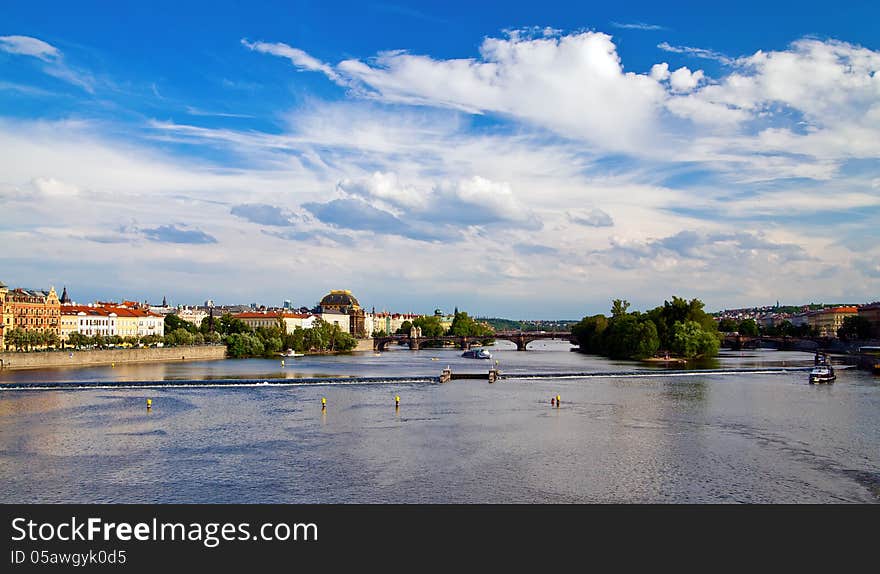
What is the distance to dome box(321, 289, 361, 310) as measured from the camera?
17338 cm

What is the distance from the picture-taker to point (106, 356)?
7112 cm

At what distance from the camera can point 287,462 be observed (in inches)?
898

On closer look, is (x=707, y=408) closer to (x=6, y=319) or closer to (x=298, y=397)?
(x=298, y=397)

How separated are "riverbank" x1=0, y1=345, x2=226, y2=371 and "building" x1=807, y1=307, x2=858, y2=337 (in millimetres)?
111953

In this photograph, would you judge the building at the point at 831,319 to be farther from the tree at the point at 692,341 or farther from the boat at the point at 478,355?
the boat at the point at 478,355

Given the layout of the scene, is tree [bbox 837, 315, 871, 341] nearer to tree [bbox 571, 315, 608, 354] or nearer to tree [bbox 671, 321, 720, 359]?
tree [bbox 571, 315, 608, 354]

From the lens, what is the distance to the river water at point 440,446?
19359 mm

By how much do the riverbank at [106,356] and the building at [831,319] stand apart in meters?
112

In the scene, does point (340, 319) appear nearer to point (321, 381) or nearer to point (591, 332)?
point (591, 332)
